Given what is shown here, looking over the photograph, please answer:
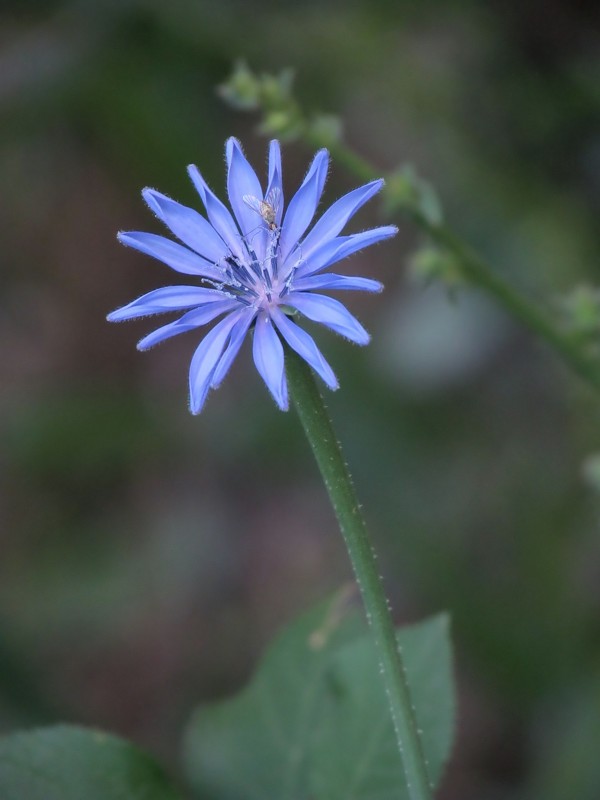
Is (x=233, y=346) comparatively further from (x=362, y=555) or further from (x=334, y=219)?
(x=362, y=555)

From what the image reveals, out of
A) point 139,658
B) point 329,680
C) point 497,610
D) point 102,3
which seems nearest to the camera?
point 329,680

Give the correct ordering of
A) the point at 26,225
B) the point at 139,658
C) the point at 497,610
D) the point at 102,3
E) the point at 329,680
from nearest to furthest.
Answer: the point at 329,680 → the point at 497,610 → the point at 102,3 → the point at 139,658 → the point at 26,225

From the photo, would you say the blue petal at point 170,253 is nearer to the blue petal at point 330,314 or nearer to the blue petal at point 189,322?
the blue petal at point 189,322

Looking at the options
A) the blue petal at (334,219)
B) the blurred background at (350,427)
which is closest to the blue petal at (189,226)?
the blue petal at (334,219)

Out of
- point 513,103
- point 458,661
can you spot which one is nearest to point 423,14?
point 513,103

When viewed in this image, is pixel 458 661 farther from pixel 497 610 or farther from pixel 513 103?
pixel 513 103

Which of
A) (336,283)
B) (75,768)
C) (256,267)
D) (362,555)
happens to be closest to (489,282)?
(256,267)

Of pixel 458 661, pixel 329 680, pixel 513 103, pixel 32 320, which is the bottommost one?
pixel 329 680
